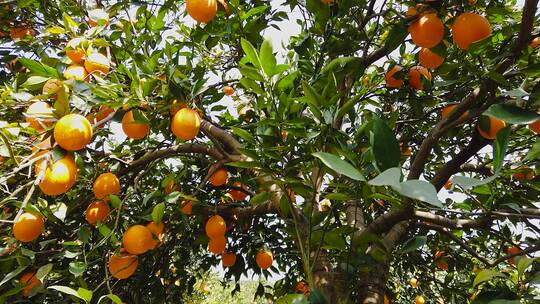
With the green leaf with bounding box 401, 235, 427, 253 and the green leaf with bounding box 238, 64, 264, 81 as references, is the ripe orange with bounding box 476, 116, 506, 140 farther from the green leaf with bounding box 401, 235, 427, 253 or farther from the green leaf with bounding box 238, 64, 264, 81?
the green leaf with bounding box 238, 64, 264, 81

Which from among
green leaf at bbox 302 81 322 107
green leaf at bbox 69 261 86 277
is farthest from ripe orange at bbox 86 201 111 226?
green leaf at bbox 302 81 322 107

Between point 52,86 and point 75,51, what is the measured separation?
20 centimetres

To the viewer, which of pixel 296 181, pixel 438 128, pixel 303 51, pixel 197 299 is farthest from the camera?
pixel 197 299

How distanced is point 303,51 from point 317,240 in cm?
58

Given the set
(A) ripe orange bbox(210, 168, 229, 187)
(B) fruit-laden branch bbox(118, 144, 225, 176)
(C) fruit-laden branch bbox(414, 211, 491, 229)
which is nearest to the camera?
(C) fruit-laden branch bbox(414, 211, 491, 229)

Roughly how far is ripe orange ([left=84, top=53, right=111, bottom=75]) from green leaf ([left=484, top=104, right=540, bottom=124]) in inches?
44.9

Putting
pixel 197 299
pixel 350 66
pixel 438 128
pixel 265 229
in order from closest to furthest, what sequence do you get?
1. pixel 438 128
2. pixel 350 66
3. pixel 265 229
4. pixel 197 299

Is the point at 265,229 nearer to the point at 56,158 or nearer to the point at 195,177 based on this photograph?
the point at 195,177

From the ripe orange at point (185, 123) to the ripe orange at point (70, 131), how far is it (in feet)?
0.88

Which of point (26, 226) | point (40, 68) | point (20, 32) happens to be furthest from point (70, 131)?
point (20, 32)

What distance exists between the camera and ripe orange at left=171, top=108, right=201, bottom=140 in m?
1.21

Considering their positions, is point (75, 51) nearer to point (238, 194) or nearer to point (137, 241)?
point (137, 241)

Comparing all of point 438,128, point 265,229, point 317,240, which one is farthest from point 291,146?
point 265,229

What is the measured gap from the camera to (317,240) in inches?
40.1
